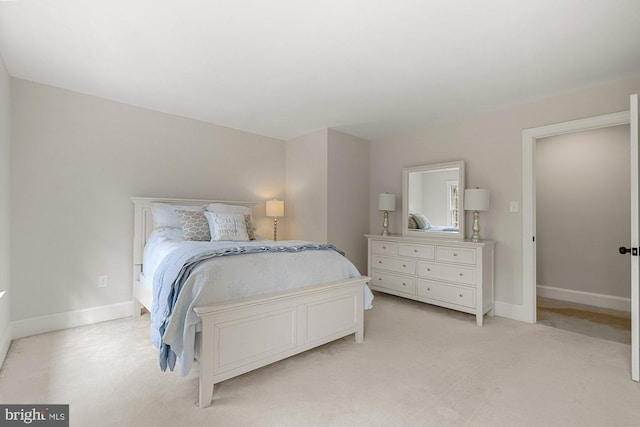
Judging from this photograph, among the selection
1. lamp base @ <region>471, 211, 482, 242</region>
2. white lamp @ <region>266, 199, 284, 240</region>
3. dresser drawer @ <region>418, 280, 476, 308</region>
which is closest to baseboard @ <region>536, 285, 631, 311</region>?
lamp base @ <region>471, 211, 482, 242</region>

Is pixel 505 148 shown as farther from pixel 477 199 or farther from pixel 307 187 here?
pixel 307 187

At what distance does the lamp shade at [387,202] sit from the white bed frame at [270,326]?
6.01 feet

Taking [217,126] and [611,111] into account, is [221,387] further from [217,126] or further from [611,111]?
[611,111]

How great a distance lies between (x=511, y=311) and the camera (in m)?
3.29

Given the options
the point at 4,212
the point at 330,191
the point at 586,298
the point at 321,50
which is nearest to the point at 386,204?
the point at 330,191

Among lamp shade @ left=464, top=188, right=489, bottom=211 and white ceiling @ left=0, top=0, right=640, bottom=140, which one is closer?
white ceiling @ left=0, top=0, right=640, bottom=140

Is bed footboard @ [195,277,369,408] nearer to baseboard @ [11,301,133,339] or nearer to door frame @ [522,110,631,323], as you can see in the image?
door frame @ [522,110,631,323]

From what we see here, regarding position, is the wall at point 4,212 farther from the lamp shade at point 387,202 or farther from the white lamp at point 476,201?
the white lamp at point 476,201

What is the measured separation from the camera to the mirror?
3689 millimetres

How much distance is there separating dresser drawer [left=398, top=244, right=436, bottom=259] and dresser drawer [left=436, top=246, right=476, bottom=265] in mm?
83

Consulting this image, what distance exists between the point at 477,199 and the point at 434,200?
63cm

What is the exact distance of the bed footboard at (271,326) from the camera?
1.75 metres

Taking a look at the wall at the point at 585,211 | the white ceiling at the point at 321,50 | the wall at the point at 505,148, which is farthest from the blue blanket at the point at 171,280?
the wall at the point at 585,211

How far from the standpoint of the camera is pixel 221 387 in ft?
6.30
